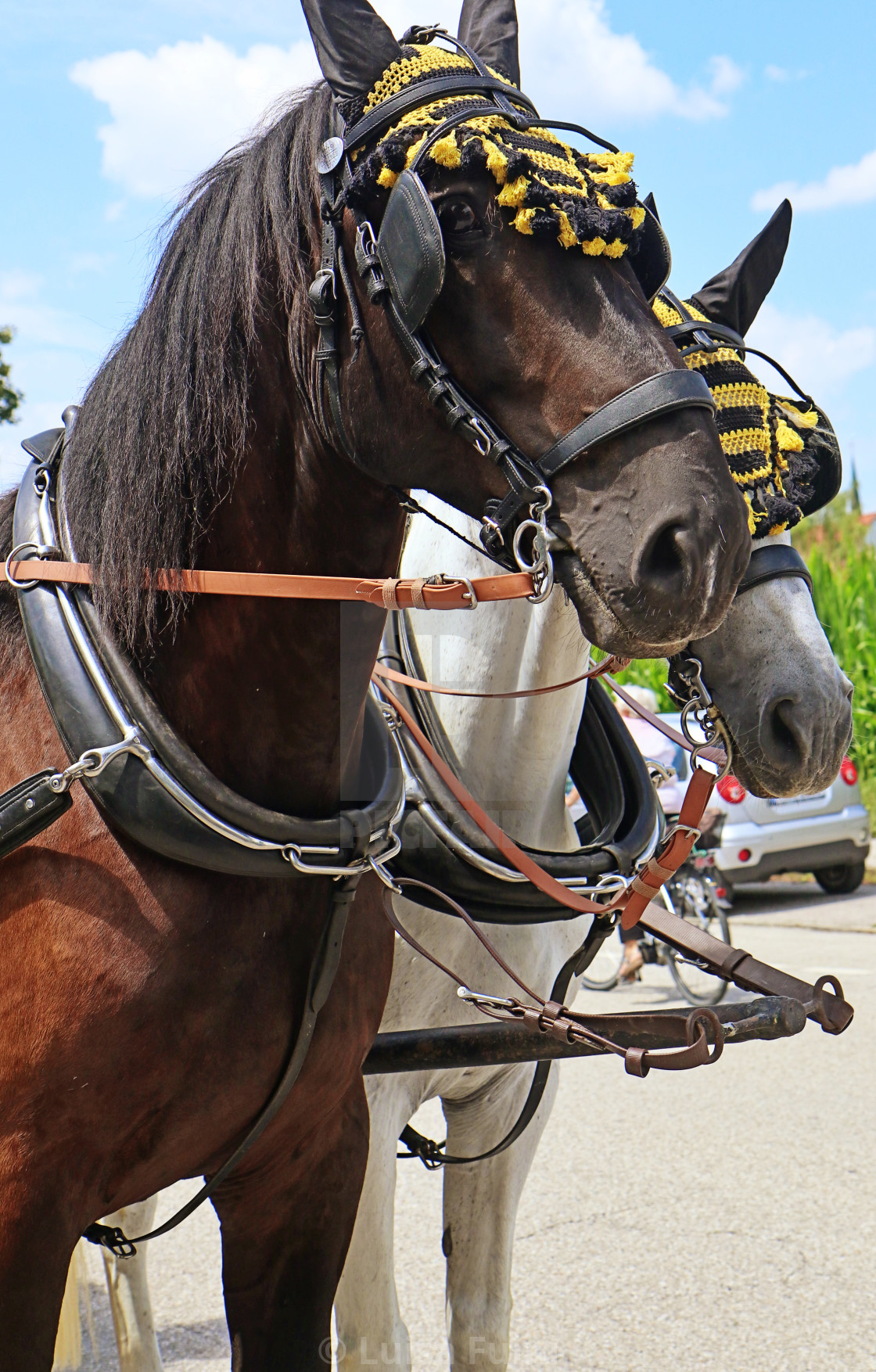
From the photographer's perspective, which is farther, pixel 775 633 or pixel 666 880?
pixel 666 880

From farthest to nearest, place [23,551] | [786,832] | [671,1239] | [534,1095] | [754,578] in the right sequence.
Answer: [786,832]
[671,1239]
[534,1095]
[754,578]
[23,551]

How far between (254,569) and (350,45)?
0.59 meters

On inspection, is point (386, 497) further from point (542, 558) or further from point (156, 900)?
point (156, 900)

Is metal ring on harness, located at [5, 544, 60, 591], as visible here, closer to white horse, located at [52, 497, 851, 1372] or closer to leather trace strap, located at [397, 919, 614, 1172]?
white horse, located at [52, 497, 851, 1372]

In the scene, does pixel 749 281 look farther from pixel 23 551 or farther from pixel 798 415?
pixel 23 551

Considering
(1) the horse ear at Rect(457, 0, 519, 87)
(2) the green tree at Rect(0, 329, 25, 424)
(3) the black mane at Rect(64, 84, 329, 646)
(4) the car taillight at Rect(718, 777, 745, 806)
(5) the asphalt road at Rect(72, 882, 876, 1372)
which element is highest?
(2) the green tree at Rect(0, 329, 25, 424)

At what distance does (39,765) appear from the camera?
4.49 feet

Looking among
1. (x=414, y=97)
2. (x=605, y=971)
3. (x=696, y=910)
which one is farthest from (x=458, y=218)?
(x=605, y=971)

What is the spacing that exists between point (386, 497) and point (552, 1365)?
→ 230 centimetres

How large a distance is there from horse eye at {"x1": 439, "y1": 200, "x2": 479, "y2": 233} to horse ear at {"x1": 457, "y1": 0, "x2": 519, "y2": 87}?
1.34 feet

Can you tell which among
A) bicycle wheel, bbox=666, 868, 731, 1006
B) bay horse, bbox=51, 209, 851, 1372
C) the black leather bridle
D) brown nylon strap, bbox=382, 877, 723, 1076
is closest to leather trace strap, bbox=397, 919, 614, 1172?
bay horse, bbox=51, 209, 851, 1372

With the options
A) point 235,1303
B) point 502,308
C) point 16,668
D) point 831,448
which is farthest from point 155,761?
point 831,448

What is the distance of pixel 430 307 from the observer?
126cm

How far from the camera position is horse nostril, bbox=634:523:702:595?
117 centimetres
